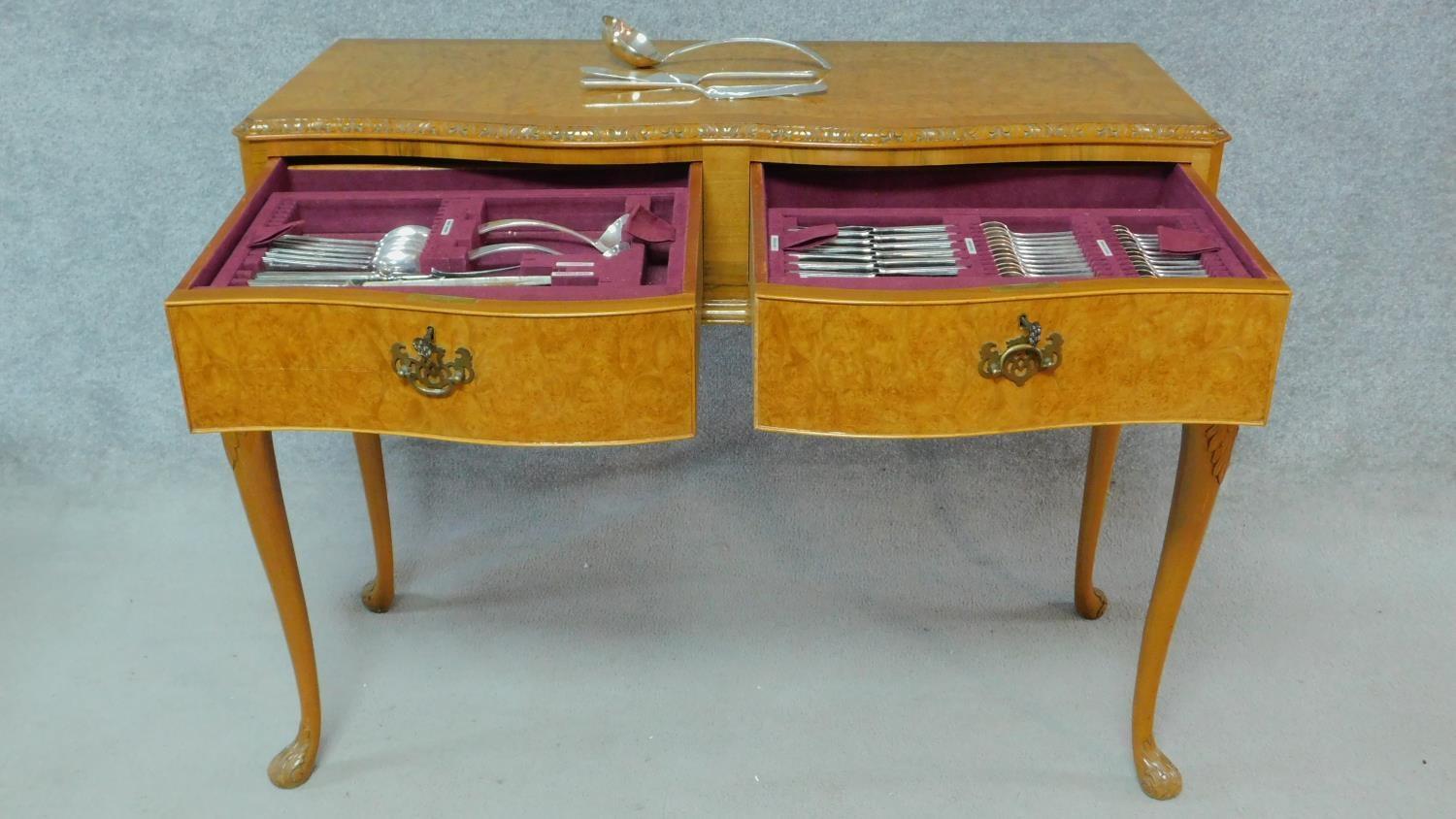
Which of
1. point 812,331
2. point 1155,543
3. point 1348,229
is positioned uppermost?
point 812,331

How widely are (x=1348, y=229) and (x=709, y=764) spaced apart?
1197mm

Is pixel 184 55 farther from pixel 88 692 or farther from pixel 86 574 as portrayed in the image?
pixel 88 692

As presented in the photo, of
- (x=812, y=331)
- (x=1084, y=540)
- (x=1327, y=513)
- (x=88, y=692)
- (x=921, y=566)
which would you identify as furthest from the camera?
(x=1327, y=513)

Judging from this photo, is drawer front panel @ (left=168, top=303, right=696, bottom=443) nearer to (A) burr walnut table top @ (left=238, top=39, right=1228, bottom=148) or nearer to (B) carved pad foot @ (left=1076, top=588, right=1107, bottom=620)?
(A) burr walnut table top @ (left=238, top=39, right=1228, bottom=148)

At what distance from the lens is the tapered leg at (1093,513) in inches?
67.2

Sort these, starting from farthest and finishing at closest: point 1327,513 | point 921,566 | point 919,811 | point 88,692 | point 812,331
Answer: point 1327,513, point 921,566, point 88,692, point 919,811, point 812,331

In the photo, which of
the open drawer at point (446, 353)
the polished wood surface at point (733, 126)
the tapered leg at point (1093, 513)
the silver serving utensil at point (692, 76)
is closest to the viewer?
the open drawer at point (446, 353)

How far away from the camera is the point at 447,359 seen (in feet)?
3.67

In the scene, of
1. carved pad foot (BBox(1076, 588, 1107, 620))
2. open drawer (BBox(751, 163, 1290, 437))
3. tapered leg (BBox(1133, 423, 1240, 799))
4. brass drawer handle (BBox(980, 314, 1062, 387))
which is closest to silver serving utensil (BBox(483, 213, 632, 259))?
open drawer (BBox(751, 163, 1290, 437))

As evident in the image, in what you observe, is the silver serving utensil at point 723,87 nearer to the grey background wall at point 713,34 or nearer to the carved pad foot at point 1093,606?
the grey background wall at point 713,34

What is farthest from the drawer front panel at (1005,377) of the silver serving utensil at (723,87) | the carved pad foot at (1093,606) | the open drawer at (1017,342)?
the carved pad foot at (1093,606)

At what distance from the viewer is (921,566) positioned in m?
1.92

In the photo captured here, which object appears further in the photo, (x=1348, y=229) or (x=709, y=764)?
(x=1348, y=229)

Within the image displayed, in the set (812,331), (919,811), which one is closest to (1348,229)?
(919,811)
